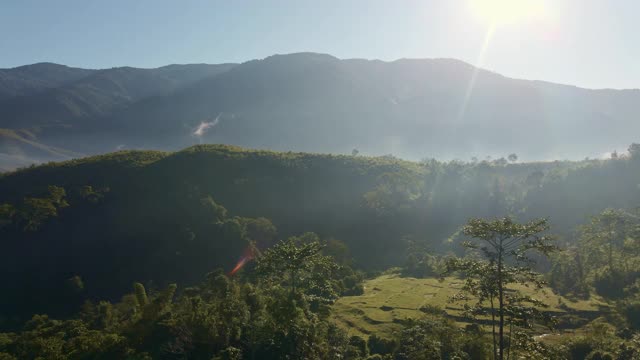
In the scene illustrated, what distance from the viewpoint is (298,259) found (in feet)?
172

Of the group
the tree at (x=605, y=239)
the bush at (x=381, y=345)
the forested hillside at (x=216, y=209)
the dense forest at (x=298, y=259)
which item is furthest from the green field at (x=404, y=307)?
the forested hillside at (x=216, y=209)

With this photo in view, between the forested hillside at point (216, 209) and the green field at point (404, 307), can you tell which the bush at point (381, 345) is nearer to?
the green field at point (404, 307)

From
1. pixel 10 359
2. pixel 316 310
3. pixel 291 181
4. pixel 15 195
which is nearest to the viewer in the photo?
pixel 10 359

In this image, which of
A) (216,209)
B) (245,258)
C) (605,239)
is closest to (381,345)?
(245,258)

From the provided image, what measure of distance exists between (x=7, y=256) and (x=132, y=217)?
105ft

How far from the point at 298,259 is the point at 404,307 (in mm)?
34545

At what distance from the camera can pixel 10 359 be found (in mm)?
44750

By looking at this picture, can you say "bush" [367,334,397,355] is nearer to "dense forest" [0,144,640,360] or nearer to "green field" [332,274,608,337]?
"dense forest" [0,144,640,360]

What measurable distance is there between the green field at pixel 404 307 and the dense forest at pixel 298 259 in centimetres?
65

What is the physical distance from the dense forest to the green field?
646 millimetres

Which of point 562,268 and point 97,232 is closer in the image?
point 562,268

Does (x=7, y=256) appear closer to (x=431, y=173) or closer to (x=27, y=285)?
(x=27, y=285)

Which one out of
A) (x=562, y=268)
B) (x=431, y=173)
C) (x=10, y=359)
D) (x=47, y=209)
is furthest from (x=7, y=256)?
(x=431, y=173)

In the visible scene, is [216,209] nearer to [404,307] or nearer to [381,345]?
[404,307]
